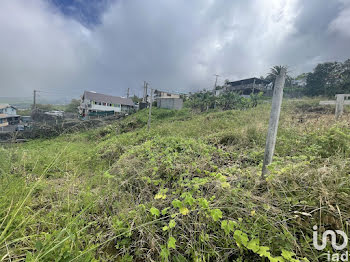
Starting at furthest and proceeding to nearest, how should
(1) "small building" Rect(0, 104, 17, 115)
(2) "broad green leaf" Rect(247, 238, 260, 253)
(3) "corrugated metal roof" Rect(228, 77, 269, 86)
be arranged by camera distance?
(3) "corrugated metal roof" Rect(228, 77, 269, 86)
(1) "small building" Rect(0, 104, 17, 115)
(2) "broad green leaf" Rect(247, 238, 260, 253)

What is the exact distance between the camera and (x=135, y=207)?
5.17 ft

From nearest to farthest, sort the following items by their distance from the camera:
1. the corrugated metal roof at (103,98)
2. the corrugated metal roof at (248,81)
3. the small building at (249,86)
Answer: the corrugated metal roof at (103,98)
the small building at (249,86)
the corrugated metal roof at (248,81)

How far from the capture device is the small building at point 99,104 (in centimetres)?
2247

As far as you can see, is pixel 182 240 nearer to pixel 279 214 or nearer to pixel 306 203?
pixel 279 214

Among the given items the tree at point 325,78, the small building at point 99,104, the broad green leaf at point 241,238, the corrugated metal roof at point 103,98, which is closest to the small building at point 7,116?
the small building at point 99,104

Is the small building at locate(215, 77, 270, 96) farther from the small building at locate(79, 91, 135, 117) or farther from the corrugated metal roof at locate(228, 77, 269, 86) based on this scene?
the small building at locate(79, 91, 135, 117)

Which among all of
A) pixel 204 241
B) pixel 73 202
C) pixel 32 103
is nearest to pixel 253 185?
pixel 204 241

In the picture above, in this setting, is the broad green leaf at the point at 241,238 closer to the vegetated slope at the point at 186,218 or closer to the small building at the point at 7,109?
the vegetated slope at the point at 186,218

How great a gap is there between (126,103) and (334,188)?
1221 inches

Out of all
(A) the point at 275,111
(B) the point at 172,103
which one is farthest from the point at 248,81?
(A) the point at 275,111

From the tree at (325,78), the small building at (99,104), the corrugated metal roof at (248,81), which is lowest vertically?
the small building at (99,104)

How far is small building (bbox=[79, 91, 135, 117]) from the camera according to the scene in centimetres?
2247

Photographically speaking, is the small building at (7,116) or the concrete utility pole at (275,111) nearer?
the concrete utility pole at (275,111)

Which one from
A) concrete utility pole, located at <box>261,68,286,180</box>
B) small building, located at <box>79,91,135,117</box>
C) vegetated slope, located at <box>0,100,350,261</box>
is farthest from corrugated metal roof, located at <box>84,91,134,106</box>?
concrete utility pole, located at <box>261,68,286,180</box>
